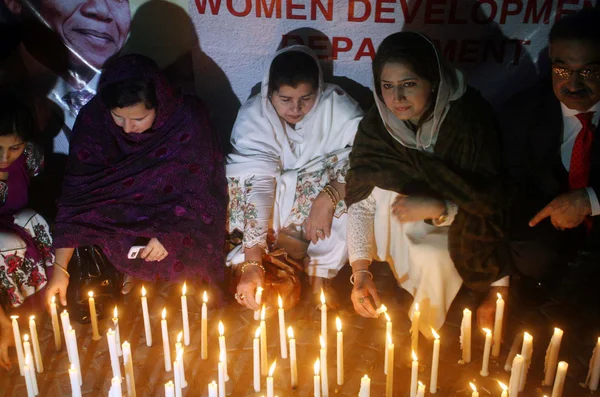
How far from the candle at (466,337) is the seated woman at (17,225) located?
237cm

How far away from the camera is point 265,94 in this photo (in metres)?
3.58

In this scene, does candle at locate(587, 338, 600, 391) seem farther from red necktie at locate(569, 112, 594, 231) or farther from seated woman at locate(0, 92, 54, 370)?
seated woman at locate(0, 92, 54, 370)

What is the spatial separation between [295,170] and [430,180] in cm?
92

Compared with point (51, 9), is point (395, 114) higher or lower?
lower

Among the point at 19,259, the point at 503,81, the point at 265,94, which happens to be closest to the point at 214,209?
the point at 265,94

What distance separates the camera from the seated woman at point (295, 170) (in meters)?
3.52

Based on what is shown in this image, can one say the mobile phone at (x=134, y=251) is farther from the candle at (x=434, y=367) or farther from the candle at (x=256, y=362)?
the candle at (x=434, y=367)

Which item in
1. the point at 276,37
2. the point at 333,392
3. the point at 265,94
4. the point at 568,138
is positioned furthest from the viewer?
the point at 276,37

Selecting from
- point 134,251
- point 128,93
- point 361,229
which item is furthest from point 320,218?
point 128,93

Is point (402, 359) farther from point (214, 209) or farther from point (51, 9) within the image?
point (51, 9)

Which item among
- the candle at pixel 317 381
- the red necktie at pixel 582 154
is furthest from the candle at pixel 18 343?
the red necktie at pixel 582 154

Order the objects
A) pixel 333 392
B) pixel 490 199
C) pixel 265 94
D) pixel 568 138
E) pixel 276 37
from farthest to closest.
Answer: pixel 276 37
pixel 265 94
pixel 568 138
pixel 490 199
pixel 333 392

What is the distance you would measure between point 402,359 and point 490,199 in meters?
0.97

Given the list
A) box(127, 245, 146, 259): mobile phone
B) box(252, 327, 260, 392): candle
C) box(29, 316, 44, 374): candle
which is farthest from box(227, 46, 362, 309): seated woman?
box(29, 316, 44, 374): candle
